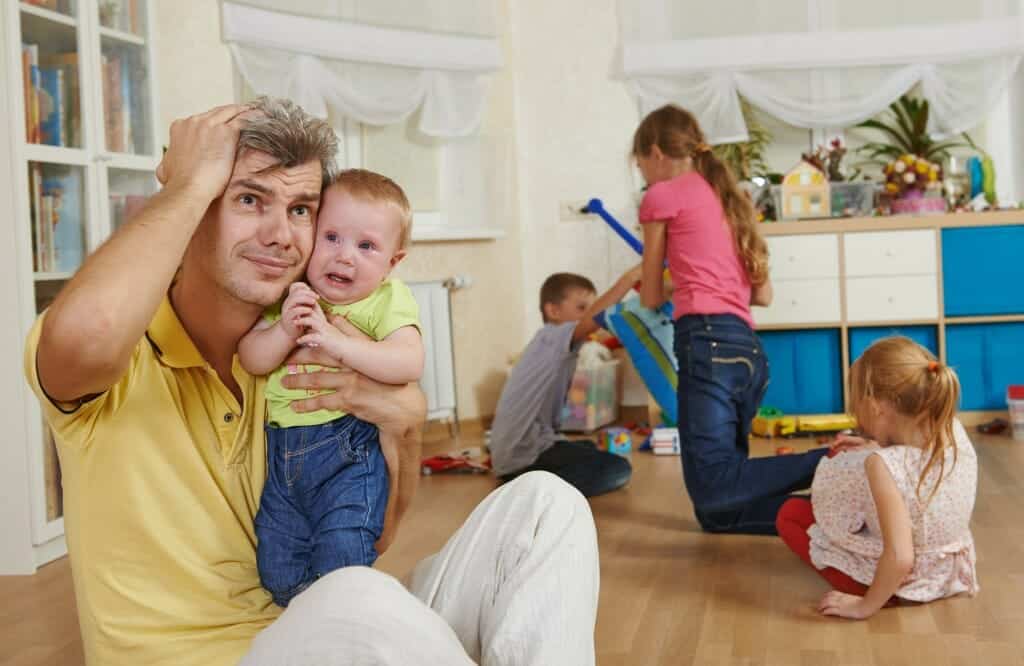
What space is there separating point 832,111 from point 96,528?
514 centimetres

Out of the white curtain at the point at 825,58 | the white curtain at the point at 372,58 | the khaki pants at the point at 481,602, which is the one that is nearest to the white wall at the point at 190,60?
the white curtain at the point at 372,58

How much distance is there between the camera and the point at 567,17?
20.5 feet

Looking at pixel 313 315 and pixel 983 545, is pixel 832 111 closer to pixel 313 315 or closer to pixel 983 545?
pixel 983 545

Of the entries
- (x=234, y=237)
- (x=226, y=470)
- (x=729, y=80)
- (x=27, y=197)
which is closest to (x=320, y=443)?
→ (x=226, y=470)

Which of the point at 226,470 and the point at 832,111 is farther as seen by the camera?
the point at 832,111

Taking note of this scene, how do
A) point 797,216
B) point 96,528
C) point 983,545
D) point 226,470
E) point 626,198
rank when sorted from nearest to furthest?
point 96,528 → point 226,470 → point 983,545 → point 797,216 → point 626,198

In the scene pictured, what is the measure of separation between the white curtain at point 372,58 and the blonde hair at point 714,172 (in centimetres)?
185

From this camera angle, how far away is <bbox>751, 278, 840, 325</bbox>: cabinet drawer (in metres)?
5.50

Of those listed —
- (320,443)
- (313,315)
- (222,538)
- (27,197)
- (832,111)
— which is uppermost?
(832,111)

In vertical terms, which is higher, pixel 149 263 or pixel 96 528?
pixel 149 263

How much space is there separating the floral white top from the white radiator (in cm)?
288

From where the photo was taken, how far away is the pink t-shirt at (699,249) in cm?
348

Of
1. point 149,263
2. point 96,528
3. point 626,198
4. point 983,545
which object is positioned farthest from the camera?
point 626,198

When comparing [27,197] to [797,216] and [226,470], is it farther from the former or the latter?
[797,216]
